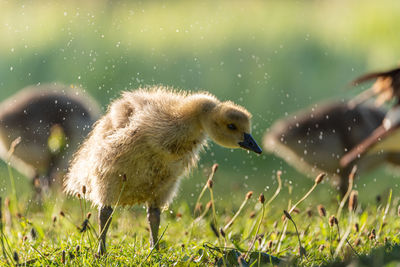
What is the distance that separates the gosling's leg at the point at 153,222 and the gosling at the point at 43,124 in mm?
1431

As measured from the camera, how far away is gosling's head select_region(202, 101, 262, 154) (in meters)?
2.46

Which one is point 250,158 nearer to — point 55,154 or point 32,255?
point 55,154

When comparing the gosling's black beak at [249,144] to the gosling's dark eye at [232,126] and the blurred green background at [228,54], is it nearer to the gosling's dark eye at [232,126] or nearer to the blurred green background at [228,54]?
the gosling's dark eye at [232,126]

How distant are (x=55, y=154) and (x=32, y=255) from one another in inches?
76.4

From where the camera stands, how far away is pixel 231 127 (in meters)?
2.48

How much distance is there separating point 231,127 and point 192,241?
2.56ft

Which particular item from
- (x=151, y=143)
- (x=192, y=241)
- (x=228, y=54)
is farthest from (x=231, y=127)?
(x=228, y=54)

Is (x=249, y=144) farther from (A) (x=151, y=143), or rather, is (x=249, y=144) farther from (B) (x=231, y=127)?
(A) (x=151, y=143)

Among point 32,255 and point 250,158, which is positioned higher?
point 250,158

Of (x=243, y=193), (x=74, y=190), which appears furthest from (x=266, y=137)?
(x=74, y=190)

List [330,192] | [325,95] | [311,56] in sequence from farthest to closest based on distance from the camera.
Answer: [311,56]
[325,95]
[330,192]

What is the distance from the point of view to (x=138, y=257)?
260cm

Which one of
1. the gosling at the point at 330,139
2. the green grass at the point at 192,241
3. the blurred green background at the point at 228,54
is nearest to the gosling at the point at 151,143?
the green grass at the point at 192,241

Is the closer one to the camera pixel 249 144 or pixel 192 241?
pixel 249 144
